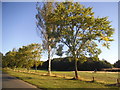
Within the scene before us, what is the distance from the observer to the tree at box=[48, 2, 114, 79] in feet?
67.8

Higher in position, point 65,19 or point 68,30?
point 65,19

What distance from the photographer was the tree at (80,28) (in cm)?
2067

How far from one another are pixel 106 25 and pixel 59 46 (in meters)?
7.90

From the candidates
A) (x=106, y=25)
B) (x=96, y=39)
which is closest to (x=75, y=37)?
(x=96, y=39)

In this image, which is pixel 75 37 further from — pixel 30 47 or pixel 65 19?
pixel 30 47

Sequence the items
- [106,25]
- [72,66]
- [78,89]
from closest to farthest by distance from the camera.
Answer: [78,89] < [106,25] < [72,66]

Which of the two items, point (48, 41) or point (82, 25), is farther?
point (48, 41)

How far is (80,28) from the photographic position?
74.9 ft

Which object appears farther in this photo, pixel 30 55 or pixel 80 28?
pixel 30 55

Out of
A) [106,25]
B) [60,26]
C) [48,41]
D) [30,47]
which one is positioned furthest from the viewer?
[30,47]

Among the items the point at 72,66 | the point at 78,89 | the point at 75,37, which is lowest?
the point at 72,66

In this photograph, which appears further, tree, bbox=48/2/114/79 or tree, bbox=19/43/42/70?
tree, bbox=19/43/42/70

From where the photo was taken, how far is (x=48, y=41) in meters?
33.1

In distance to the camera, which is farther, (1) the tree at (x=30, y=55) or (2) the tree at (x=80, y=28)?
(1) the tree at (x=30, y=55)
